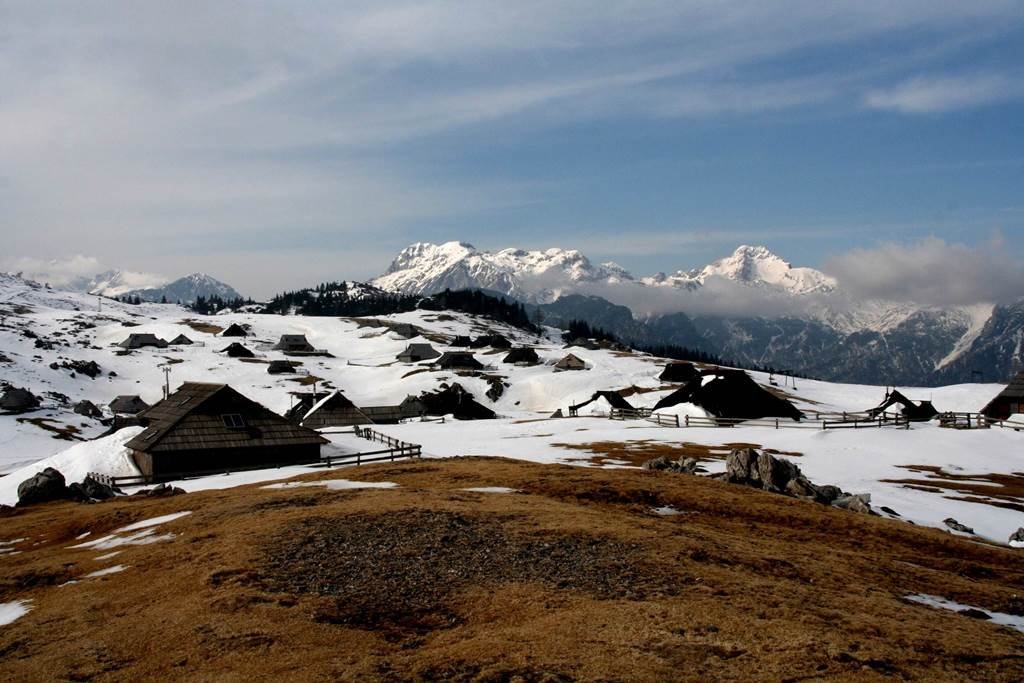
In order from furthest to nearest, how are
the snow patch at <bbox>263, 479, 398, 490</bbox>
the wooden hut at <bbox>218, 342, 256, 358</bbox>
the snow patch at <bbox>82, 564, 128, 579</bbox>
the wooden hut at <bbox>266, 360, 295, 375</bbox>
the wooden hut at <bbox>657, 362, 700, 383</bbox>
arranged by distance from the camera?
the wooden hut at <bbox>218, 342, 256, 358</bbox> → the wooden hut at <bbox>266, 360, 295, 375</bbox> → the wooden hut at <bbox>657, 362, 700, 383</bbox> → the snow patch at <bbox>263, 479, 398, 490</bbox> → the snow patch at <bbox>82, 564, 128, 579</bbox>

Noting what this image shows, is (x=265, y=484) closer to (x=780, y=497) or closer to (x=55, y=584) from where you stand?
(x=55, y=584)

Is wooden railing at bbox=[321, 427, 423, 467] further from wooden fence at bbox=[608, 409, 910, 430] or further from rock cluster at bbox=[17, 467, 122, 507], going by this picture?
wooden fence at bbox=[608, 409, 910, 430]

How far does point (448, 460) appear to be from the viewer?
46719 mm

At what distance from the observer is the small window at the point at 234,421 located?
5029 centimetres

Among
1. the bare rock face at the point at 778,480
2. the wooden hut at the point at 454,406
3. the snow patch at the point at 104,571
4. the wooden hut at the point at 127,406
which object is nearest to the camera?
the snow patch at the point at 104,571

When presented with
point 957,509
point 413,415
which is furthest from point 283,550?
point 413,415

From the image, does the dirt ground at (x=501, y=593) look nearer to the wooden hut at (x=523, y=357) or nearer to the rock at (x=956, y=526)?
the rock at (x=956, y=526)

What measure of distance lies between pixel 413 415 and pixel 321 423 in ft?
63.4

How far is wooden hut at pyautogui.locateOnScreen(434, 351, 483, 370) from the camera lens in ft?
490

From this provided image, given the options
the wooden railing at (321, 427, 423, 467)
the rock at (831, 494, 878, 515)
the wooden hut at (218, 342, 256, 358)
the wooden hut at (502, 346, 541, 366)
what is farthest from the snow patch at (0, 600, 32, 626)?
the wooden hut at (218, 342, 256, 358)

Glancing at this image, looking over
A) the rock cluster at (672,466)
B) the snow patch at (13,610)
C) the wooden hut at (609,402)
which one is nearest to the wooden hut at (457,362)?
the wooden hut at (609,402)

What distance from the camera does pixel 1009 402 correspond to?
7906 centimetres

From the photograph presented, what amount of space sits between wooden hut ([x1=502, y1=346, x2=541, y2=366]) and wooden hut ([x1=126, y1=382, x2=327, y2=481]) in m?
108

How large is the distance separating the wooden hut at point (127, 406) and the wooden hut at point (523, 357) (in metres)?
75.3
